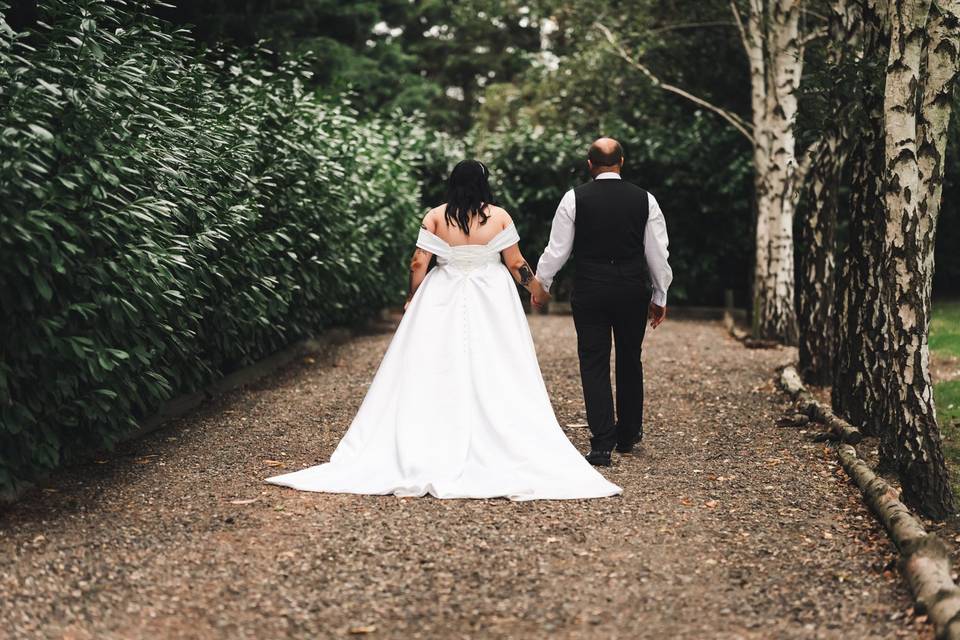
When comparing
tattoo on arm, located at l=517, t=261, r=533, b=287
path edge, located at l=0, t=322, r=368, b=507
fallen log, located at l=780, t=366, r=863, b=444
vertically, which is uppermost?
tattoo on arm, located at l=517, t=261, r=533, b=287

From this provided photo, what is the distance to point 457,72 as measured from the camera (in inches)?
1647

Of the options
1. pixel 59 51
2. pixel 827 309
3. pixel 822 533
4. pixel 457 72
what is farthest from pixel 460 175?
pixel 457 72

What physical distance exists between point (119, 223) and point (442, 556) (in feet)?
8.86

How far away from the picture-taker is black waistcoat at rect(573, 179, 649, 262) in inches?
283

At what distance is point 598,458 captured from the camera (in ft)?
24.1

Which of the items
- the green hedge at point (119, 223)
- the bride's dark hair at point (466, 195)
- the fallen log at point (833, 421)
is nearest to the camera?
the green hedge at point (119, 223)

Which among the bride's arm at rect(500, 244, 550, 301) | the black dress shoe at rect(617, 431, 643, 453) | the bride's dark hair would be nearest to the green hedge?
the bride's dark hair

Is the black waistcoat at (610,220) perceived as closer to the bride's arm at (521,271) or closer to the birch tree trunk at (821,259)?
the bride's arm at (521,271)

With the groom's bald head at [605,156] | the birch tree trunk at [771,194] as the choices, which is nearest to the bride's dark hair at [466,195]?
the groom's bald head at [605,156]

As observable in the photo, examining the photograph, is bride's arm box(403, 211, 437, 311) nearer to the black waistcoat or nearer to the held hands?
the held hands

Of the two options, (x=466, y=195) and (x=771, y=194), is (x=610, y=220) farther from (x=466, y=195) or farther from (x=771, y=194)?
(x=771, y=194)

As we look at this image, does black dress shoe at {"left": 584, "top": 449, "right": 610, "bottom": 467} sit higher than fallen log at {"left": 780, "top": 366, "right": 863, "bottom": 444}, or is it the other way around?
black dress shoe at {"left": 584, "top": 449, "right": 610, "bottom": 467}

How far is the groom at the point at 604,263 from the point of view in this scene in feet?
23.6

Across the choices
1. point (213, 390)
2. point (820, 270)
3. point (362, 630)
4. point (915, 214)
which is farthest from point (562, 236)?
point (820, 270)
